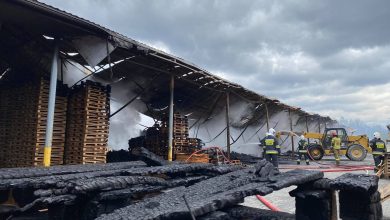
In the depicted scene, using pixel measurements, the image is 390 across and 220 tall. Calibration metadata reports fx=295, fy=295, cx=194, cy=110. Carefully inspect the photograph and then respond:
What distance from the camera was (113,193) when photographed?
415cm

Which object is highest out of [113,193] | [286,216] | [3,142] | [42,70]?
[42,70]

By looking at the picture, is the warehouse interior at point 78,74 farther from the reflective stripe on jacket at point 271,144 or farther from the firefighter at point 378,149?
the firefighter at point 378,149

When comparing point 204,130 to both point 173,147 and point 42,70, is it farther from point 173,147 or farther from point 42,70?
point 42,70

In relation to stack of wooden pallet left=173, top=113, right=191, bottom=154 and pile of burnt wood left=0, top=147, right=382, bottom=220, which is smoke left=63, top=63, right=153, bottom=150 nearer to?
stack of wooden pallet left=173, top=113, right=191, bottom=154

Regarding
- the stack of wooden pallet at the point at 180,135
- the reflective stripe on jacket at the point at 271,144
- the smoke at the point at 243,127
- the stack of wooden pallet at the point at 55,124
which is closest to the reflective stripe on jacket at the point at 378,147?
the reflective stripe on jacket at the point at 271,144

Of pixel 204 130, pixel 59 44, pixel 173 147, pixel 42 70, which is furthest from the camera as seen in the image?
pixel 204 130

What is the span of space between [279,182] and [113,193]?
92.0 inches

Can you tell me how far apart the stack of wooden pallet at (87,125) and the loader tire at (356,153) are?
14166mm

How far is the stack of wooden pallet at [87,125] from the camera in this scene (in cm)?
967

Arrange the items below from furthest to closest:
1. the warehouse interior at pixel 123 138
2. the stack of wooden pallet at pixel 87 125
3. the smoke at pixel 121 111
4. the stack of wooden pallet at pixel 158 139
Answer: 1. the stack of wooden pallet at pixel 158 139
2. the smoke at pixel 121 111
3. the stack of wooden pallet at pixel 87 125
4. the warehouse interior at pixel 123 138

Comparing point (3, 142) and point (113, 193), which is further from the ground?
point (3, 142)

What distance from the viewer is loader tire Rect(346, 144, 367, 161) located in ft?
56.2

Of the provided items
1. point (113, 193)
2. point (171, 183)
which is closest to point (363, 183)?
point (171, 183)

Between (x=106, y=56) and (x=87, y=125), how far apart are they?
8.26 ft
